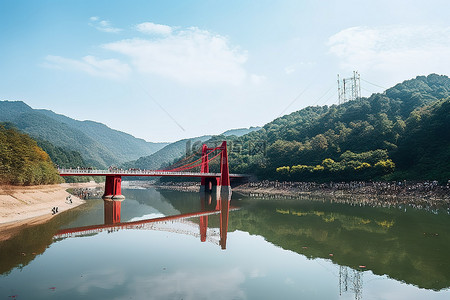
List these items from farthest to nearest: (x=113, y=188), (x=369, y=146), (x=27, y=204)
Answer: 1. (x=369, y=146)
2. (x=113, y=188)
3. (x=27, y=204)

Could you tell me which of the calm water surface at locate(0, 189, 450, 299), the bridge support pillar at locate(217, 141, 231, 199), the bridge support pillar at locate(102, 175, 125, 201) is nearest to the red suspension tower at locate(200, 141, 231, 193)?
the bridge support pillar at locate(217, 141, 231, 199)

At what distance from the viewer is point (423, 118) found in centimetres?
6544

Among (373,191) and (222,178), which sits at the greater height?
(222,178)

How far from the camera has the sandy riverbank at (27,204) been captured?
24859mm

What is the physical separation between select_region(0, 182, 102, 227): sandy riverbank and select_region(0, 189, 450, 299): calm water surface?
8.90ft

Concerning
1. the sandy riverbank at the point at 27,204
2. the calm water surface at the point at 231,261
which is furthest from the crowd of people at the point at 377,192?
the sandy riverbank at the point at 27,204

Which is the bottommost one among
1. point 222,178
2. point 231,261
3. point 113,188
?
point 231,261

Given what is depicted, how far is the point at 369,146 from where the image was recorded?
228 ft

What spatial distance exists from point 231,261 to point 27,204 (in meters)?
23.6

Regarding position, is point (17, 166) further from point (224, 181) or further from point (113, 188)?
point (224, 181)

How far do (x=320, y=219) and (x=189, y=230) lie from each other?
473 inches

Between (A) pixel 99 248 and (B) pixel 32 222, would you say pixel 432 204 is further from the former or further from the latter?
(B) pixel 32 222

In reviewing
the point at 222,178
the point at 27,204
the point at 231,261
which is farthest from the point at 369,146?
the point at 27,204

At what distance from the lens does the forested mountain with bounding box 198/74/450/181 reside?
5606 centimetres
